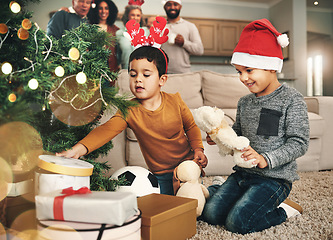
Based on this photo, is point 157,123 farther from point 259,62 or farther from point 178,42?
point 178,42

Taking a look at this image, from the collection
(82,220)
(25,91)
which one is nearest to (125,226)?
(82,220)

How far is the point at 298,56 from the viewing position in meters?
5.62

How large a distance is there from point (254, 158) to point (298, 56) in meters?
5.21

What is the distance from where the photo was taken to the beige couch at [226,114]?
195 cm

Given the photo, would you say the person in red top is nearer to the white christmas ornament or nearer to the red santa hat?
the white christmas ornament

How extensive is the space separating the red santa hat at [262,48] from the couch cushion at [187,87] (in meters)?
1.23

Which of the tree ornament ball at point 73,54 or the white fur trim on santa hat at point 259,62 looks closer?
the tree ornament ball at point 73,54

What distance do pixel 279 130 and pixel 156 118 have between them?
499mm

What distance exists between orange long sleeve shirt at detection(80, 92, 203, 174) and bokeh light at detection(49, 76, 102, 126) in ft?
0.49

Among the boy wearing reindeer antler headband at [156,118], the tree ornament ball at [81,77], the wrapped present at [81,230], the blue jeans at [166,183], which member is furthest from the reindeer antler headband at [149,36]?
the wrapped present at [81,230]

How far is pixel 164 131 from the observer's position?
50.6 inches

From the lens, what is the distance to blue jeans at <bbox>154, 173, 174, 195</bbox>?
1.28 meters

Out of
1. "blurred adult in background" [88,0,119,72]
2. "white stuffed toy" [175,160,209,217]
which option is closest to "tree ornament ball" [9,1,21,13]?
"white stuffed toy" [175,160,209,217]

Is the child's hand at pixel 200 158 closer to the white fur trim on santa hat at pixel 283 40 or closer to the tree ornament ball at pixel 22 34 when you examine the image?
the white fur trim on santa hat at pixel 283 40
